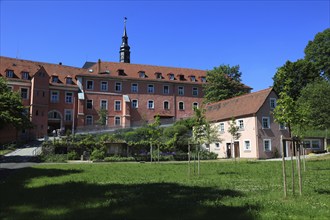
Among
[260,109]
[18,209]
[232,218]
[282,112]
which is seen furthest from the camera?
[260,109]

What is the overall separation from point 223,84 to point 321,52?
62.2ft

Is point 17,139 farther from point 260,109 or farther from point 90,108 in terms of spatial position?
point 260,109

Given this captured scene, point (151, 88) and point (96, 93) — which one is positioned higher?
point (151, 88)

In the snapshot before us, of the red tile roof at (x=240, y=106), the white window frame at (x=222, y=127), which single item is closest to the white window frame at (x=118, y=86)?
the red tile roof at (x=240, y=106)

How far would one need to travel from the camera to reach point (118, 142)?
A: 111 feet

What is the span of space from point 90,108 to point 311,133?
36772 millimetres

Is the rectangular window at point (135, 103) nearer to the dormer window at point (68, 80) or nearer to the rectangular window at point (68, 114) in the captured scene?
the rectangular window at point (68, 114)

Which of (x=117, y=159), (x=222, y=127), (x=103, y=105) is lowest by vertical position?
(x=117, y=159)

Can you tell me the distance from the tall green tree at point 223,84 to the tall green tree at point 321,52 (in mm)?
13946

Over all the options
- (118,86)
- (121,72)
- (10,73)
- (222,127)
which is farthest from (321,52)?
(10,73)

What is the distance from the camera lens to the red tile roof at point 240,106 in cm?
3940

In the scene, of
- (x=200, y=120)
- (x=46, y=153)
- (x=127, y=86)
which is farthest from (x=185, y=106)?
(x=200, y=120)

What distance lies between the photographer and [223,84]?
56.8m

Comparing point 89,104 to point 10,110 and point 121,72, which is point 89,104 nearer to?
point 121,72
